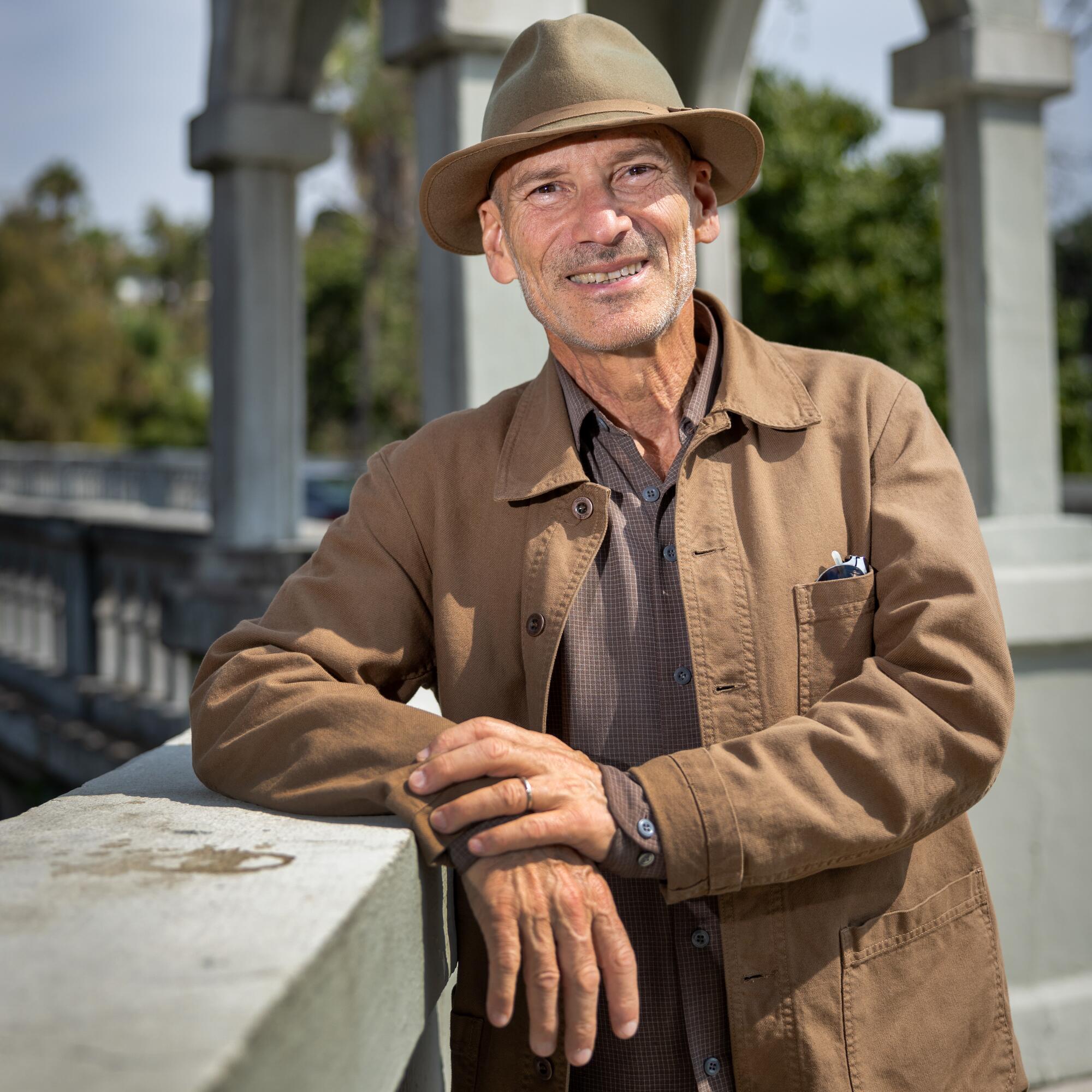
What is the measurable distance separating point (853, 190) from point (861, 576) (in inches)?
758

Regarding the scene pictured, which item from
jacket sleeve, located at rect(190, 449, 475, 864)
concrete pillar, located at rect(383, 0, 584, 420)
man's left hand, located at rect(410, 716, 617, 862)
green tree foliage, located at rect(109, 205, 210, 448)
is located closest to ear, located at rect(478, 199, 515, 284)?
jacket sleeve, located at rect(190, 449, 475, 864)

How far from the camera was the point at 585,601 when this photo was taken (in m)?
2.01

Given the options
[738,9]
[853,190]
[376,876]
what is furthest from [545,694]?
[853,190]

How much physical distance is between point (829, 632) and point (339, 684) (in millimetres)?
764

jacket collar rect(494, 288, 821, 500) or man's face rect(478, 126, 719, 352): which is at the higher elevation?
man's face rect(478, 126, 719, 352)

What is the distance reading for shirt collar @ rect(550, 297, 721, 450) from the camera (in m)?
2.16

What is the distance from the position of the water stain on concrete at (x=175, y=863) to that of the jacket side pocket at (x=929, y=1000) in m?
0.89

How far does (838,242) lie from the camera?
1956 centimetres

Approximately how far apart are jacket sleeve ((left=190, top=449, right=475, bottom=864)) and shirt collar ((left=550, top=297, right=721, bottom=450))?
0.35m

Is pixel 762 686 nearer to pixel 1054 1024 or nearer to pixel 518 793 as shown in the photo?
pixel 518 793

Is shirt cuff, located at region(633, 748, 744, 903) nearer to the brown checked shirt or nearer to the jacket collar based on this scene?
the brown checked shirt

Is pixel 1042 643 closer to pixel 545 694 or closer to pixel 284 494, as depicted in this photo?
pixel 545 694

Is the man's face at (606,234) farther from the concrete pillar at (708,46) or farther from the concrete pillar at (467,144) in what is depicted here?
the concrete pillar at (708,46)

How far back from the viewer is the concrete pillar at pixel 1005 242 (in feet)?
13.8
